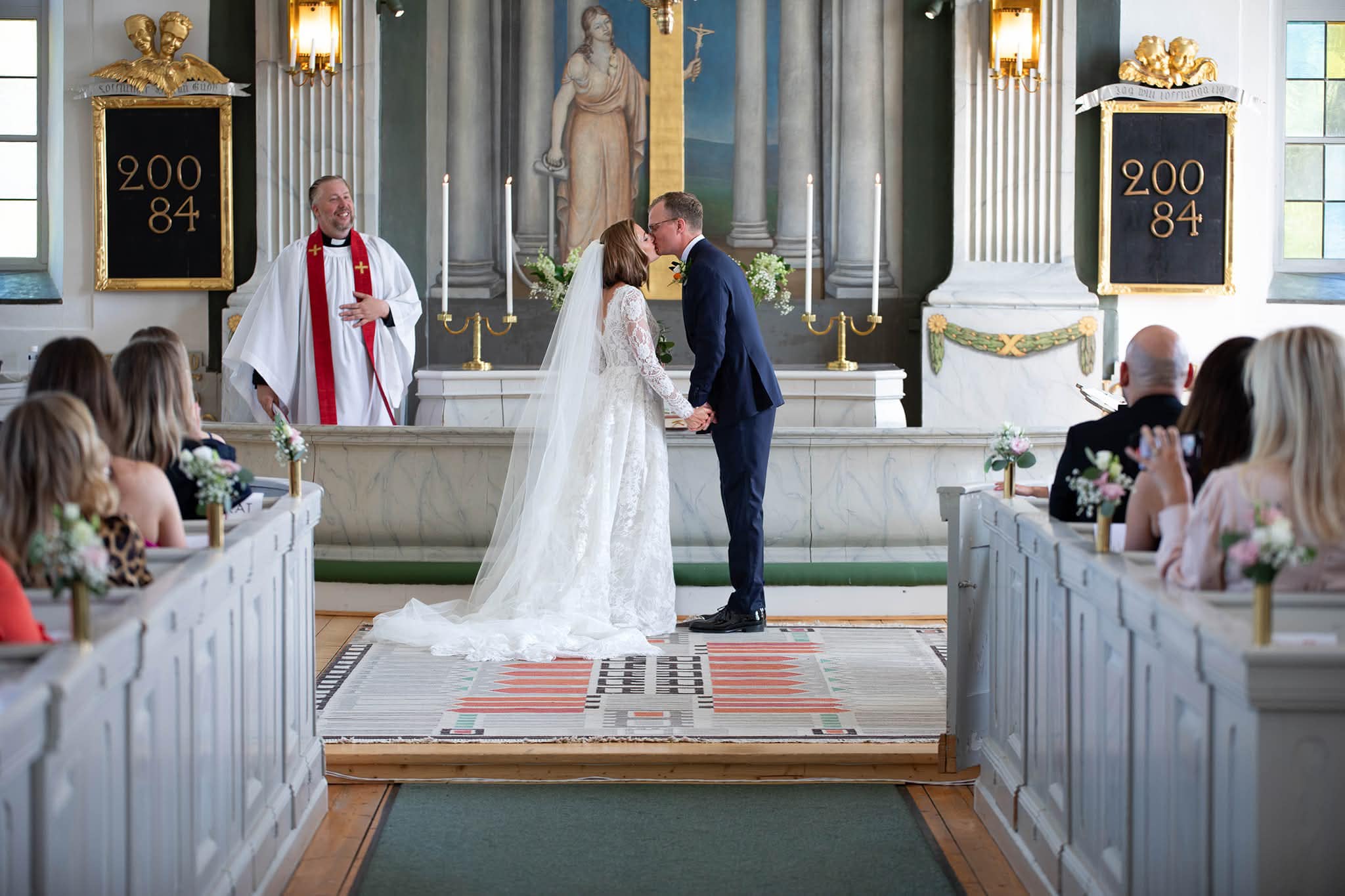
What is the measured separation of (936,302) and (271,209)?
4207 millimetres

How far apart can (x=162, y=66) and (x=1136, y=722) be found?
26.2 feet

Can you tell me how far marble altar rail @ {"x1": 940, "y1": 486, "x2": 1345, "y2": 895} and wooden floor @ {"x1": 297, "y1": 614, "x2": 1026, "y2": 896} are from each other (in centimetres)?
6

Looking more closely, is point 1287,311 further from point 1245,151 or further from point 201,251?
point 201,251

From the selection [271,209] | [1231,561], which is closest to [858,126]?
[271,209]

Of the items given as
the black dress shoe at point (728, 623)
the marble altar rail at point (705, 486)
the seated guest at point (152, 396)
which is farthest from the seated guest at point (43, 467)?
the marble altar rail at point (705, 486)

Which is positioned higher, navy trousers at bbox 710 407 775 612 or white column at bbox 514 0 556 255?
white column at bbox 514 0 556 255

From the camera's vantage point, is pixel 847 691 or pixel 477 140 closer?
pixel 847 691

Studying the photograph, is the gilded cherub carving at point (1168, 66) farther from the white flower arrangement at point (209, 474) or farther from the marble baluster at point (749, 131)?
the white flower arrangement at point (209, 474)

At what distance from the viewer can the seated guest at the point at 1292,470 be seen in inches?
104

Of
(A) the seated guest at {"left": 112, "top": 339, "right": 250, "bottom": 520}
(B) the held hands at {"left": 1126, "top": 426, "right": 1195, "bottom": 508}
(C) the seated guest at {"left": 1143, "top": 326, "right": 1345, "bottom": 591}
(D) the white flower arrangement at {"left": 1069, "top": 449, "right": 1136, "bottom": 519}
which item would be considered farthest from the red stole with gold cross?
(C) the seated guest at {"left": 1143, "top": 326, "right": 1345, "bottom": 591}

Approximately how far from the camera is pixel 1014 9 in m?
8.90

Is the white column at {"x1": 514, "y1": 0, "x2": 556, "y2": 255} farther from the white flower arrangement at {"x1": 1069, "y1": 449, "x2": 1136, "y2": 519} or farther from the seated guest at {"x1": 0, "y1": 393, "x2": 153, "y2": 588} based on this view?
the seated guest at {"x1": 0, "y1": 393, "x2": 153, "y2": 588}

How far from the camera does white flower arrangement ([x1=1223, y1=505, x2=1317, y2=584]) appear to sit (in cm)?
232

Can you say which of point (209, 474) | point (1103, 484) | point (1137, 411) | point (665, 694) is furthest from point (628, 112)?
point (1103, 484)
